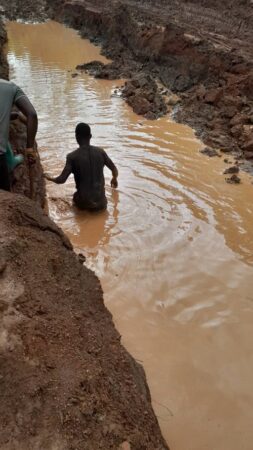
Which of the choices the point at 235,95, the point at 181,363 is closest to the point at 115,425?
the point at 181,363

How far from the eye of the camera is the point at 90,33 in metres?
21.4

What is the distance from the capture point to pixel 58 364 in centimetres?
225

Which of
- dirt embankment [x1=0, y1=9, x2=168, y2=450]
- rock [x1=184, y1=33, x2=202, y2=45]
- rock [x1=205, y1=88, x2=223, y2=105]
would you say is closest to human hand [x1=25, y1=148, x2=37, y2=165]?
dirt embankment [x1=0, y1=9, x2=168, y2=450]

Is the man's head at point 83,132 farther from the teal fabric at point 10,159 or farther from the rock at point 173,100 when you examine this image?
the rock at point 173,100

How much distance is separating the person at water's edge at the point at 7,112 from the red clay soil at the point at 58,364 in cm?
118

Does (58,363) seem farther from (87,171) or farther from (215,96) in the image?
(215,96)

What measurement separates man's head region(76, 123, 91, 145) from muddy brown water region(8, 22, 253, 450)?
3.66 feet

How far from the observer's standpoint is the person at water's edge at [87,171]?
19.4 ft

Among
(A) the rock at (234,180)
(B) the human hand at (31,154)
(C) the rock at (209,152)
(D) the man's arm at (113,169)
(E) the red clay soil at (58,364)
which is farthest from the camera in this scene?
(C) the rock at (209,152)

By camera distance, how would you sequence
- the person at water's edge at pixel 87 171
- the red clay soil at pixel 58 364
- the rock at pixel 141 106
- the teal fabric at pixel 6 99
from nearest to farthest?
the red clay soil at pixel 58 364, the teal fabric at pixel 6 99, the person at water's edge at pixel 87 171, the rock at pixel 141 106

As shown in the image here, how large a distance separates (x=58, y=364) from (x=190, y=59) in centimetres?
1242

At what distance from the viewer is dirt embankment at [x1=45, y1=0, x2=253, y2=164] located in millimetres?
9672

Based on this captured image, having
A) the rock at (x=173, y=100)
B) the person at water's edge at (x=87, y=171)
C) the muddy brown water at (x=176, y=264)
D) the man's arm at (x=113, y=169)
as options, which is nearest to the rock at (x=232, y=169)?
the muddy brown water at (x=176, y=264)

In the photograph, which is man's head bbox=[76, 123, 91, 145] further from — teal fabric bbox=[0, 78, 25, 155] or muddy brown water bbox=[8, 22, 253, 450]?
teal fabric bbox=[0, 78, 25, 155]
